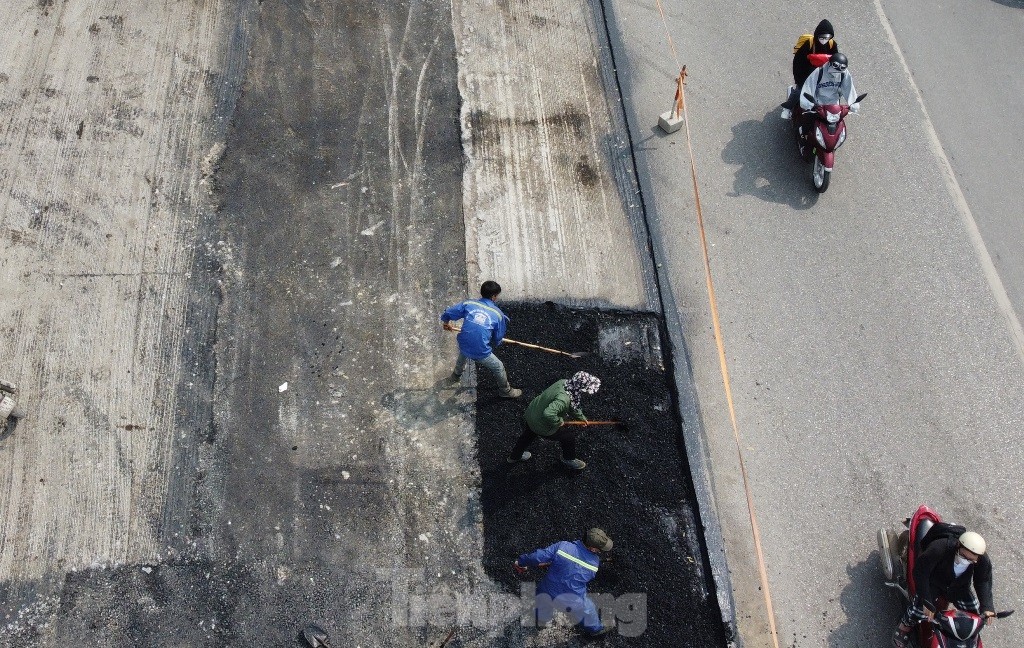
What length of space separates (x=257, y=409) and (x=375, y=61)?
501cm

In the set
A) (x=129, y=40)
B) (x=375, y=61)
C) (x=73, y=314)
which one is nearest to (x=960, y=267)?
(x=375, y=61)

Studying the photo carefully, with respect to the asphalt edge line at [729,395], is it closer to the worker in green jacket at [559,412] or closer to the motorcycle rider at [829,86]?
the motorcycle rider at [829,86]

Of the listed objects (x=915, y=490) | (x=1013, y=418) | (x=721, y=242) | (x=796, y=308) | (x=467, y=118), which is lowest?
(x=915, y=490)

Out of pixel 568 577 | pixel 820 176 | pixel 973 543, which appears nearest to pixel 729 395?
pixel 973 543

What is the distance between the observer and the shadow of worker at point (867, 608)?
6727 mm

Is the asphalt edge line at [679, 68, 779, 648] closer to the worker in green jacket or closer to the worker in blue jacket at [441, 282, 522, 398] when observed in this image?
the worker in green jacket

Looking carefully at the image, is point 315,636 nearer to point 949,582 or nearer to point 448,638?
point 448,638

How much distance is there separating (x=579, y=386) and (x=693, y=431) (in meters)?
1.89

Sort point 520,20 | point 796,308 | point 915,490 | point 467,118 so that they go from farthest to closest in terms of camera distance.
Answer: point 520,20 < point 467,118 < point 796,308 < point 915,490

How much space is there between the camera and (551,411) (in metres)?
6.29

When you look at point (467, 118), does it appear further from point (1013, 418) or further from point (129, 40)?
point (1013, 418)

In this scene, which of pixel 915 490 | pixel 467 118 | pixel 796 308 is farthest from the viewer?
pixel 467 118

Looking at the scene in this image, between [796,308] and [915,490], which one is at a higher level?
[796,308]

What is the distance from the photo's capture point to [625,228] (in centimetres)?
871
